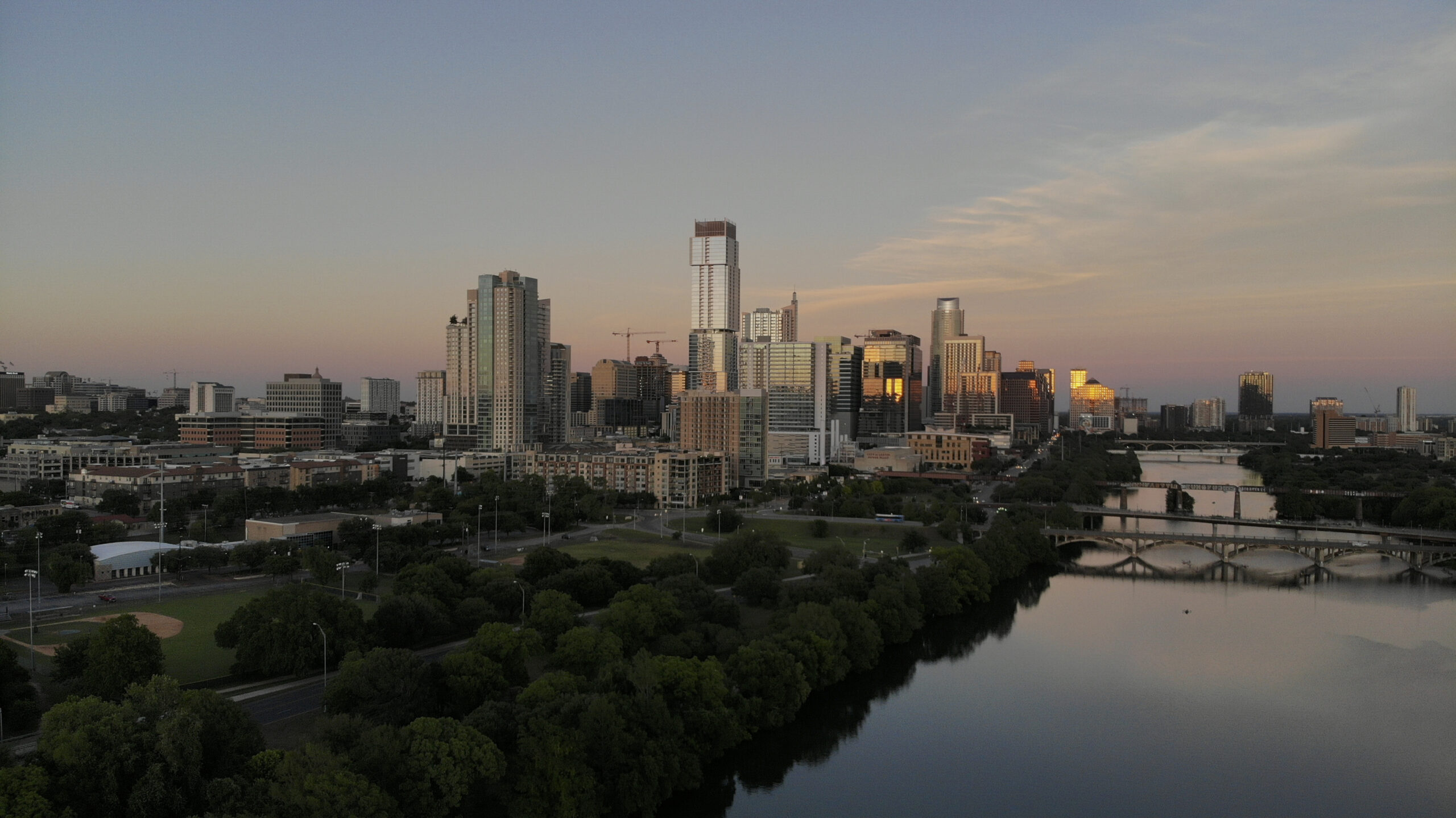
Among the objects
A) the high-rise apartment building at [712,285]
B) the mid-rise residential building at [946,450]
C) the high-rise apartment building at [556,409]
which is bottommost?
the mid-rise residential building at [946,450]

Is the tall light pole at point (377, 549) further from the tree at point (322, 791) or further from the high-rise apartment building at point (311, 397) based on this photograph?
the high-rise apartment building at point (311, 397)

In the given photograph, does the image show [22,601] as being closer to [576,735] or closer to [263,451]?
[576,735]

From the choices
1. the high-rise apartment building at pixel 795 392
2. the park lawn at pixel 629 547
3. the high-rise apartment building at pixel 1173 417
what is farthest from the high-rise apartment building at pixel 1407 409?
the park lawn at pixel 629 547

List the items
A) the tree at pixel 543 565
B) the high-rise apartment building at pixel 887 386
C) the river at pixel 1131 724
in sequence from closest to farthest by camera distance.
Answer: the river at pixel 1131 724 < the tree at pixel 543 565 < the high-rise apartment building at pixel 887 386

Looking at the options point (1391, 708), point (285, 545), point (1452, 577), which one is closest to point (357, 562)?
point (285, 545)

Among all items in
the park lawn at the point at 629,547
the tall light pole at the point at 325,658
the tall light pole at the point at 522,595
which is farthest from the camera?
the park lawn at the point at 629,547

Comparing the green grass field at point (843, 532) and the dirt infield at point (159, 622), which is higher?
the green grass field at point (843, 532)

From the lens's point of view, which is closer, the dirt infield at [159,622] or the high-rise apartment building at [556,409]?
the dirt infield at [159,622]
